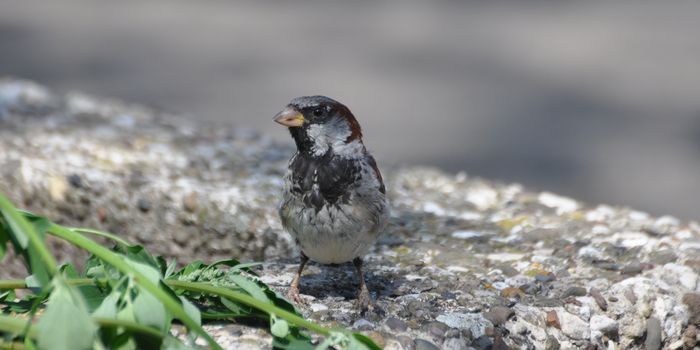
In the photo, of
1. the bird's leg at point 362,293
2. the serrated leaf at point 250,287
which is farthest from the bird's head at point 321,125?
the serrated leaf at point 250,287

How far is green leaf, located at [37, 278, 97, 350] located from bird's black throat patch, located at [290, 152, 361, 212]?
92 cm

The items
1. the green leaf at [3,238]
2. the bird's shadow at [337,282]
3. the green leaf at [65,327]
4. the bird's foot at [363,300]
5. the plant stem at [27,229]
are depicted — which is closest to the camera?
A: the green leaf at [65,327]

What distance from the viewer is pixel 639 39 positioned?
26.9 ft

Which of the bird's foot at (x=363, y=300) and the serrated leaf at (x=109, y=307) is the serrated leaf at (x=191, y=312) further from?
the bird's foot at (x=363, y=300)

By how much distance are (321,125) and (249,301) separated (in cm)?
68

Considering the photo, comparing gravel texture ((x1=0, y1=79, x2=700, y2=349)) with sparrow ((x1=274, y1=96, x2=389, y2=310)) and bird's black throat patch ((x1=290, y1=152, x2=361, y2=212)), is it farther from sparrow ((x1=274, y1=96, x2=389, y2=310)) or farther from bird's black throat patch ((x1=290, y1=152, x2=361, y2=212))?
bird's black throat patch ((x1=290, y1=152, x2=361, y2=212))

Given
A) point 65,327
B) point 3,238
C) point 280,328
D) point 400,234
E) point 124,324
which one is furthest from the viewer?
point 400,234

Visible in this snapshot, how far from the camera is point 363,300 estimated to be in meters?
2.79

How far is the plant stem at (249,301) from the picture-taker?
226 cm

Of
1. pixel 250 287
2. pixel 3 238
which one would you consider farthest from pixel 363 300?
pixel 3 238

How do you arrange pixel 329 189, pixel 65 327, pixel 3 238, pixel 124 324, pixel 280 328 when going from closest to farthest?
pixel 65 327 → pixel 124 324 → pixel 3 238 → pixel 280 328 → pixel 329 189

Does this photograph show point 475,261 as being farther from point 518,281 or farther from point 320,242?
point 320,242

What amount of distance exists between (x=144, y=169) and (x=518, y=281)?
1.53 metres

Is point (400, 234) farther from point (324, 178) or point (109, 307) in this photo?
point (109, 307)
